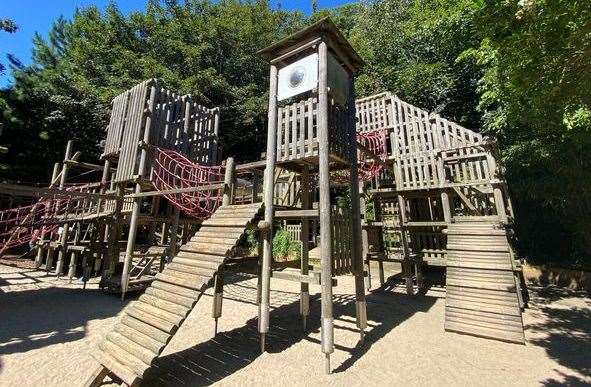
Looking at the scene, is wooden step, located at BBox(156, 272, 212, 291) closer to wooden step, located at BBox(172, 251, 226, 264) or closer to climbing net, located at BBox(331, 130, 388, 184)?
wooden step, located at BBox(172, 251, 226, 264)

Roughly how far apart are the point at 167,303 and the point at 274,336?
289 cm

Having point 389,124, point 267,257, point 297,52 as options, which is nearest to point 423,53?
point 389,124

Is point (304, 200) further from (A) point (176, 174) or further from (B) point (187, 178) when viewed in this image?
(A) point (176, 174)

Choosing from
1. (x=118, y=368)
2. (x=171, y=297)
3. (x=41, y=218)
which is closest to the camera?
(x=118, y=368)

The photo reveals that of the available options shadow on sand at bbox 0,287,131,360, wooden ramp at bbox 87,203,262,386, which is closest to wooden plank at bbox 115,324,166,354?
wooden ramp at bbox 87,203,262,386

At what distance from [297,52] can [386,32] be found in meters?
19.0

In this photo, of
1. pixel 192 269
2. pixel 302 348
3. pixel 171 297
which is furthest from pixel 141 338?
pixel 302 348

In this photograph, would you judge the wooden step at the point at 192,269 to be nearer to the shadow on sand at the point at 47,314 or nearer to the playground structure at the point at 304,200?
the playground structure at the point at 304,200

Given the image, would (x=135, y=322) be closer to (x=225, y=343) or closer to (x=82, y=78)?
(x=225, y=343)

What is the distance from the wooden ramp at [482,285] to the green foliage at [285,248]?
10382mm

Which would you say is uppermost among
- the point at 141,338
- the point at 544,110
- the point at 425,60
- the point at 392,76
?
the point at 425,60

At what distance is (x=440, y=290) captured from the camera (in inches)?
452

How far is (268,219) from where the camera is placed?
20.3 ft

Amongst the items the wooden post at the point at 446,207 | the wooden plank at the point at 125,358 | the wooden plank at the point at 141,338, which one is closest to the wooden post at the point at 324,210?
the wooden plank at the point at 141,338
